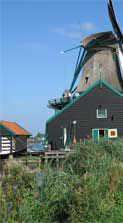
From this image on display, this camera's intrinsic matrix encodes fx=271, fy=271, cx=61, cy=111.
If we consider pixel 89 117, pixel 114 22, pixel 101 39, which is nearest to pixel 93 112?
pixel 89 117

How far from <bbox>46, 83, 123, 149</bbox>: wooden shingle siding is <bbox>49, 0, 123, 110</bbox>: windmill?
204 inches

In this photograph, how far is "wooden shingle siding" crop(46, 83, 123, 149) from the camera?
20.0 metres

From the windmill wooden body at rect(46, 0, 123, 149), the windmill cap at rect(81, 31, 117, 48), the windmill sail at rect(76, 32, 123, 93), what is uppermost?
the windmill cap at rect(81, 31, 117, 48)

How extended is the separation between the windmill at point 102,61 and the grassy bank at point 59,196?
20153 mm

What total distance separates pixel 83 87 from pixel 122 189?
2136 centimetres

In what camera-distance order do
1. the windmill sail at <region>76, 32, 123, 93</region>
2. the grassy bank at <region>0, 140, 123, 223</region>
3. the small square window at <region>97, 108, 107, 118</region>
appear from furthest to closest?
the windmill sail at <region>76, 32, 123, 93</region>
the small square window at <region>97, 108, 107, 118</region>
the grassy bank at <region>0, 140, 123, 223</region>

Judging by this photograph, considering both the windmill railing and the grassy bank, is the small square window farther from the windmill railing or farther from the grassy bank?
the grassy bank

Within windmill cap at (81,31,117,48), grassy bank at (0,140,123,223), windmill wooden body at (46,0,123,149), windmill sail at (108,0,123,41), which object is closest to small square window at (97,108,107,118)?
windmill wooden body at (46,0,123,149)

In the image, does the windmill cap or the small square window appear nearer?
the small square window

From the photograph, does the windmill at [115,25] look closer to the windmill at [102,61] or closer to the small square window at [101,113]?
the windmill at [102,61]

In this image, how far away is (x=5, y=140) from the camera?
19875 millimetres

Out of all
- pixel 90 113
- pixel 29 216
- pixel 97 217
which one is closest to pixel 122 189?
pixel 97 217

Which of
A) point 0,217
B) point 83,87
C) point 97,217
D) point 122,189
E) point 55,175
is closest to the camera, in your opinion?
point 0,217

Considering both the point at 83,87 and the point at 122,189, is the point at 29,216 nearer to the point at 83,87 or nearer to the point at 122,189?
the point at 122,189
